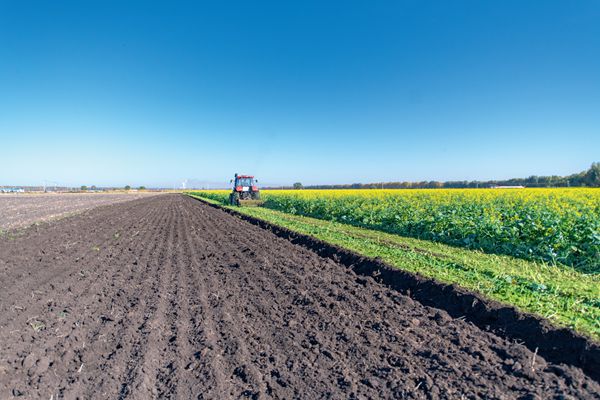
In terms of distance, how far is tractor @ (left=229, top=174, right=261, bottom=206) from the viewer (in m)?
30.7

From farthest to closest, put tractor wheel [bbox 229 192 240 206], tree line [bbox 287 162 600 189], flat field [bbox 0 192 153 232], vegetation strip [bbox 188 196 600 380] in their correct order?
tree line [bbox 287 162 600 189], tractor wheel [bbox 229 192 240 206], flat field [bbox 0 192 153 232], vegetation strip [bbox 188 196 600 380]

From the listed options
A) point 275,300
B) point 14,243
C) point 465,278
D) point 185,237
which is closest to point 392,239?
point 465,278

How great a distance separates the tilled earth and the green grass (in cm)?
106

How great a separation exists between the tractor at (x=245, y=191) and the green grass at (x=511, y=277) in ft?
67.8

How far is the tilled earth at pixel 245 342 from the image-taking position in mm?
3479

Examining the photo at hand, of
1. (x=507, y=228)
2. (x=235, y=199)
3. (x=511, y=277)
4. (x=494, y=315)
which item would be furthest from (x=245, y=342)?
(x=235, y=199)

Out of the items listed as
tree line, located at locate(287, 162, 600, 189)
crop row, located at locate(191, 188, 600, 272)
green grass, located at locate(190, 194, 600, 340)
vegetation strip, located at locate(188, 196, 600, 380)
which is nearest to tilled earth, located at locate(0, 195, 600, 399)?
vegetation strip, located at locate(188, 196, 600, 380)

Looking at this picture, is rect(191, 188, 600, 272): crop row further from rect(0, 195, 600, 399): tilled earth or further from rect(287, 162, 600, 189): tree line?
rect(287, 162, 600, 189): tree line

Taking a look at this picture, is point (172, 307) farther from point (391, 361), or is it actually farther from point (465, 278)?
point (465, 278)

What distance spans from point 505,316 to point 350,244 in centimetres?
579

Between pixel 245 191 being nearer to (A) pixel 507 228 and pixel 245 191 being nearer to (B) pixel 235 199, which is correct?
(B) pixel 235 199

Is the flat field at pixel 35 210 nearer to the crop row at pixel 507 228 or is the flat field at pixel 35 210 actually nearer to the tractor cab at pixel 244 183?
the tractor cab at pixel 244 183

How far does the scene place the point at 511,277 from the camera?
6477mm

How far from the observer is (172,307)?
591 cm
